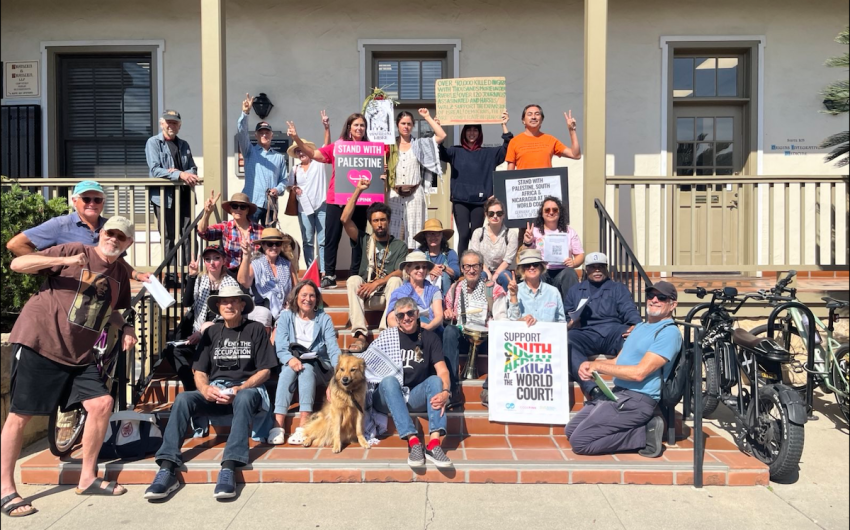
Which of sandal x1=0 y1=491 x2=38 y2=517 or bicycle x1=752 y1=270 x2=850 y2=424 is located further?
bicycle x1=752 y1=270 x2=850 y2=424

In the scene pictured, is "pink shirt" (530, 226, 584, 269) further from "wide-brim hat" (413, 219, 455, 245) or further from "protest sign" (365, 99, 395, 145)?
"protest sign" (365, 99, 395, 145)

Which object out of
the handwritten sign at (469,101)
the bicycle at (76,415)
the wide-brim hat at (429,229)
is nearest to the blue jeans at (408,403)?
the wide-brim hat at (429,229)

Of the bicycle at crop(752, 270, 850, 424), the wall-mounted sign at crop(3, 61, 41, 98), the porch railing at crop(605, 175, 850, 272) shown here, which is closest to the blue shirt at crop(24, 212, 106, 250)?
the wall-mounted sign at crop(3, 61, 41, 98)

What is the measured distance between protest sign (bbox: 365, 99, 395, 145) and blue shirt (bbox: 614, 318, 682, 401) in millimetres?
3451

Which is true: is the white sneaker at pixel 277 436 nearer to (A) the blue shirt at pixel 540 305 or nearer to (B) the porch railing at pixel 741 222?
(A) the blue shirt at pixel 540 305

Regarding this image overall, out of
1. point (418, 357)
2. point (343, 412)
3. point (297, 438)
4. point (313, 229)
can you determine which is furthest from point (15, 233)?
point (418, 357)

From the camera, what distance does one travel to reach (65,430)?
4488mm

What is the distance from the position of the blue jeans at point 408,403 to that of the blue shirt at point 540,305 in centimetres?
98

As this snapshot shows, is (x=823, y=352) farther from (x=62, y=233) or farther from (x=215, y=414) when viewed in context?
(x=62, y=233)

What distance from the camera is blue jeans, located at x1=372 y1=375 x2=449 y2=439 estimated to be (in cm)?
453

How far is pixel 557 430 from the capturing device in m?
5.00

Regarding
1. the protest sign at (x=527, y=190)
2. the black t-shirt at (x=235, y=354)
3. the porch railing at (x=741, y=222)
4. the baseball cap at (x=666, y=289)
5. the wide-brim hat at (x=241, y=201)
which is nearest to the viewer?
the baseball cap at (x=666, y=289)

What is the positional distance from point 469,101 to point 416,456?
4.04m

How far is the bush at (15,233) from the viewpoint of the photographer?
5691 millimetres
